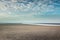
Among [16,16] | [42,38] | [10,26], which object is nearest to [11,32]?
[10,26]

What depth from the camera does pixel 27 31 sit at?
40.8 inches

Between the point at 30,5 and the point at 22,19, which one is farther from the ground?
the point at 30,5

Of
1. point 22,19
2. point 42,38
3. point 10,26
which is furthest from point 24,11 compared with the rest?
point 42,38

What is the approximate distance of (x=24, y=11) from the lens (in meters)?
1.04

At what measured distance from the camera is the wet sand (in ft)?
3.36

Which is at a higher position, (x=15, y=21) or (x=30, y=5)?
(x=30, y=5)

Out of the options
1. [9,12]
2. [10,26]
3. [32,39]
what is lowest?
[32,39]

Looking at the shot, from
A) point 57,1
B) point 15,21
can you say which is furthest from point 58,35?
point 15,21

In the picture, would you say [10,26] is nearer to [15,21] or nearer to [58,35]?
[15,21]

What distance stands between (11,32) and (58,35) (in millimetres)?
453

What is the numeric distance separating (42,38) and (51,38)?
85 mm

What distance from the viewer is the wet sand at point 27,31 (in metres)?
1.02

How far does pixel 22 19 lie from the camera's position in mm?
1047

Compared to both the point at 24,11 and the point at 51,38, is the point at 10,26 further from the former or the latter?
the point at 51,38
